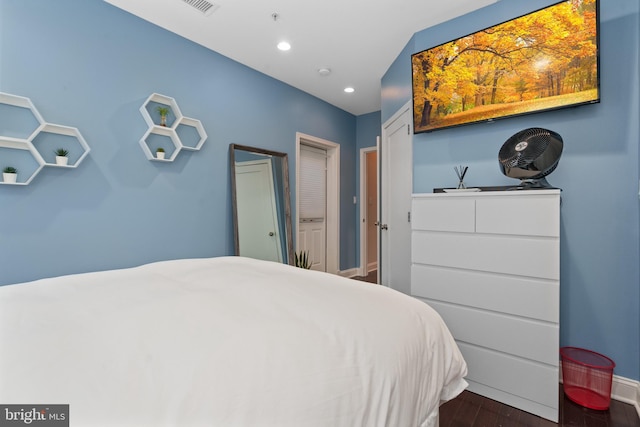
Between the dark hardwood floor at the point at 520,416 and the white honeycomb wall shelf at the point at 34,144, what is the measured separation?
9.16ft

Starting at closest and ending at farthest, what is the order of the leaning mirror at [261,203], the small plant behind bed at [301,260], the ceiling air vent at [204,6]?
the ceiling air vent at [204,6]
the leaning mirror at [261,203]
the small plant behind bed at [301,260]

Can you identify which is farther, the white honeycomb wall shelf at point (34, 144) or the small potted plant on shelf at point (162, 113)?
the small potted plant on shelf at point (162, 113)

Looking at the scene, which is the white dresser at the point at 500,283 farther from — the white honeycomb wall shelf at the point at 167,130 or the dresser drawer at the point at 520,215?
the white honeycomb wall shelf at the point at 167,130

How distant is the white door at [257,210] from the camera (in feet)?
9.86

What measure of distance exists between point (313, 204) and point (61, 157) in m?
2.83

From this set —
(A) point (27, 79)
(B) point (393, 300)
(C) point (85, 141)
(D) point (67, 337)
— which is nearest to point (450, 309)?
(B) point (393, 300)

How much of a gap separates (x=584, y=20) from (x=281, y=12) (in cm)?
197

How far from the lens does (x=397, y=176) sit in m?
3.12

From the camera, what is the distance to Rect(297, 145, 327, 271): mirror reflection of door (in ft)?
13.4

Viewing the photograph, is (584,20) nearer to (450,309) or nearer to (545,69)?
(545,69)

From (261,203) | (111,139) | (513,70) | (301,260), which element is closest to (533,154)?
(513,70)

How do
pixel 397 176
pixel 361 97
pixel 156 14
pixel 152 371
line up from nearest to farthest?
pixel 152 371 < pixel 156 14 < pixel 397 176 < pixel 361 97

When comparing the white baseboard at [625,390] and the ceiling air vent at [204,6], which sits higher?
the ceiling air vent at [204,6]

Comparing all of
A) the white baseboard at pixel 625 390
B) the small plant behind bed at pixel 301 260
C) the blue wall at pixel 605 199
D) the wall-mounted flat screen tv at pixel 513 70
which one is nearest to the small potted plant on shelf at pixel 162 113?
the small plant behind bed at pixel 301 260
